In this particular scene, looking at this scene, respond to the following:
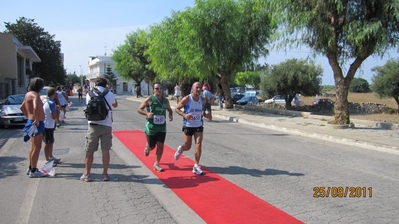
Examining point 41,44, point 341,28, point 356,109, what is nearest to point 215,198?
point 341,28

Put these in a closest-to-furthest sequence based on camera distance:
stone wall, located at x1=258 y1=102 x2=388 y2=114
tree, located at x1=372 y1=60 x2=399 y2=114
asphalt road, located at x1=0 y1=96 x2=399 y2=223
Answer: asphalt road, located at x1=0 y1=96 x2=399 y2=223, tree, located at x1=372 y1=60 x2=399 y2=114, stone wall, located at x1=258 y1=102 x2=388 y2=114

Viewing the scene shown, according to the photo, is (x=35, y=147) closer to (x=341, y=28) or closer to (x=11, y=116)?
(x=11, y=116)

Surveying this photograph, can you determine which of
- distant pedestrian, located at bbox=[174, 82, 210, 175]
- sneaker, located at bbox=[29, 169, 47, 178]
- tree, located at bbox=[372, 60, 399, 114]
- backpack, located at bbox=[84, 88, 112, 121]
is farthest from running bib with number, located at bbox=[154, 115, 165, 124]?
tree, located at bbox=[372, 60, 399, 114]

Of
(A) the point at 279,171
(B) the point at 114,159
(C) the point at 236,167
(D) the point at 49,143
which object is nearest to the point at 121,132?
(B) the point at 114,159

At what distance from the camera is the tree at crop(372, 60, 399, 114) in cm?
2359

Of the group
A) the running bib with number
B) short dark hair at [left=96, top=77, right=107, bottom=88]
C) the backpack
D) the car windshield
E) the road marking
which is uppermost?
short dark hair at [left=96, top=77, right=107, bottom=88]

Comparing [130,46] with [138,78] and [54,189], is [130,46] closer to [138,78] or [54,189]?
[138,78]

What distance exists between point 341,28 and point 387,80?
12.8 m

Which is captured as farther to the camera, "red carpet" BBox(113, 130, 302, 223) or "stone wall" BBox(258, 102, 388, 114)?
"stone wall" BBox(258, 102, 388, 114)

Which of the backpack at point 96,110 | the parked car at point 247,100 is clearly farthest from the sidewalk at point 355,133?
the parked car at point 247,100

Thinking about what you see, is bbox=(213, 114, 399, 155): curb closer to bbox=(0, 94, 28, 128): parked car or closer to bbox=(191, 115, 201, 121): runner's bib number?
bbox=(191, 115, 201, 121): runner's bib number

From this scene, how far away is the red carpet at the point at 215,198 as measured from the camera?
4.58 meters

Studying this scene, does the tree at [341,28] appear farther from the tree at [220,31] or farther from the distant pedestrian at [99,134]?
the distant pedestrian at [99,134]
